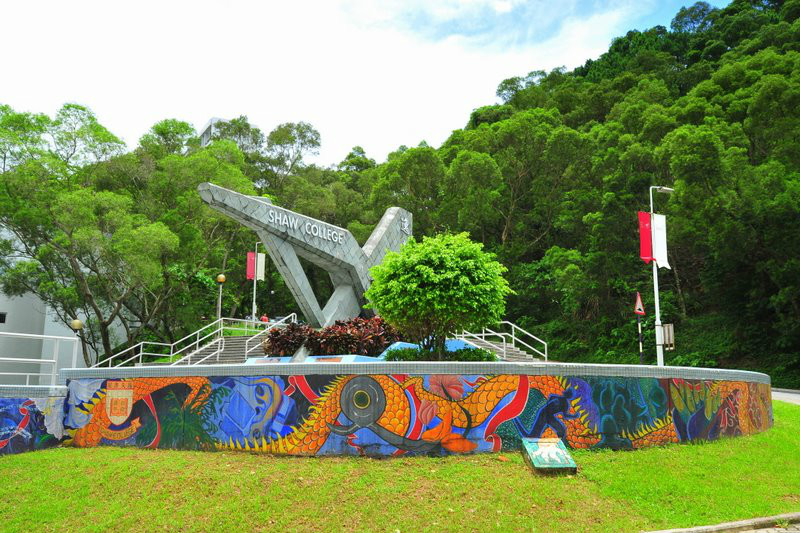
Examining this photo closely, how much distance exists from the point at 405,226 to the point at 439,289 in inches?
523

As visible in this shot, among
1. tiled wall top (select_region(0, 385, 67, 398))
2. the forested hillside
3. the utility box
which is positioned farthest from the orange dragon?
the forested hillside

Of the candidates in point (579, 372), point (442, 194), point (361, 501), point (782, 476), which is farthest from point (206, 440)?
point (442, 194)

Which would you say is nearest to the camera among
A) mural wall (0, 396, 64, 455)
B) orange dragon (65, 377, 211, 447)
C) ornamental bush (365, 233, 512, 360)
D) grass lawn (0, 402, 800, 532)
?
grass lawn (0, 402, 800, 532)

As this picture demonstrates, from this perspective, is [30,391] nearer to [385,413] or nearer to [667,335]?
[385,413]

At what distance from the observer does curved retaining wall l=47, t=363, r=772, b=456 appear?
959 centimetres

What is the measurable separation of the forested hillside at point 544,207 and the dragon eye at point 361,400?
16.6m

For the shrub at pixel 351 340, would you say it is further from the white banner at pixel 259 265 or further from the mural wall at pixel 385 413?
the white banner at pixel 259 265

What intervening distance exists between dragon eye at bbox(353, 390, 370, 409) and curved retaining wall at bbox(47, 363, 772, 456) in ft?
0.05

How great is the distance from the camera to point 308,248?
20.3m

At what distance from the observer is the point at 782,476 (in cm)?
945

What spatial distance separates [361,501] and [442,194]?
2942 cm

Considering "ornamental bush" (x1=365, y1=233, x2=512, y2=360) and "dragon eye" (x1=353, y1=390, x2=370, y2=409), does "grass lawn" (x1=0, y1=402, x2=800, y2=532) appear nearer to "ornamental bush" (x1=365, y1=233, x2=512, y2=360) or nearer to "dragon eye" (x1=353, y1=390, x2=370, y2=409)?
"dragon eye" (x1=353, y1=390, x2=370, y2=409)

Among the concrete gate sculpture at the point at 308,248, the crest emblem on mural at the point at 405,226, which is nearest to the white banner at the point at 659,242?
the concrete gate sculpture at the point at 308,248

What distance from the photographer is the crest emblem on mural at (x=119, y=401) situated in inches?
419
